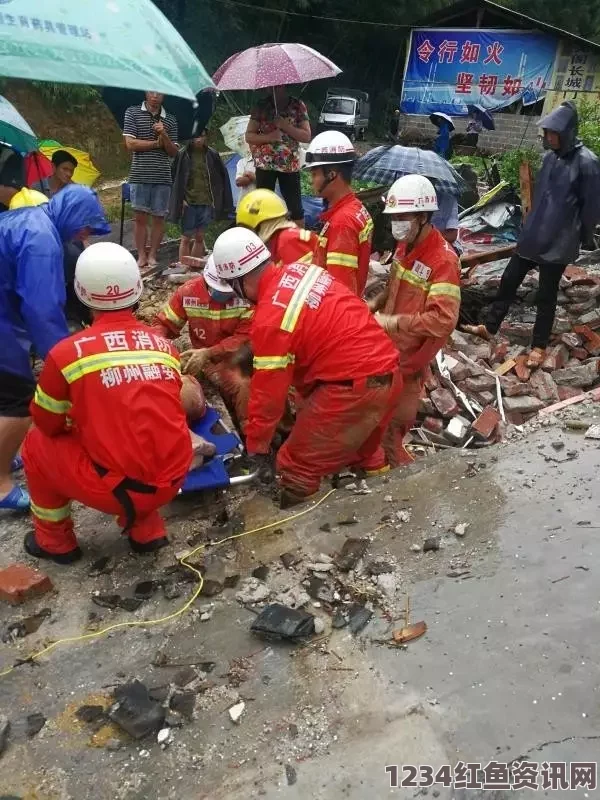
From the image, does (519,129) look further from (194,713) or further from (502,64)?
(194,713)

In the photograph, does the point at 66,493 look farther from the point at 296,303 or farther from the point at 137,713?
the point at 296,303

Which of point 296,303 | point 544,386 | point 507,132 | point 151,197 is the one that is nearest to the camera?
point 296,303

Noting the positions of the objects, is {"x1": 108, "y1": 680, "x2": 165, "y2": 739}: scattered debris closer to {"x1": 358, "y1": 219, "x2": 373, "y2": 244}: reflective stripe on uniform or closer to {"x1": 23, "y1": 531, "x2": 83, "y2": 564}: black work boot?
{"x1": 23, "y1": 531, "x2": 83, "y2": 564}: black work boot

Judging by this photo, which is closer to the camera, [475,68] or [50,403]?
[50,403]

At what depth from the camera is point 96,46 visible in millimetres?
2346

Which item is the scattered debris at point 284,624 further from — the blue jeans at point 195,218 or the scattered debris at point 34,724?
the blue jeans at point 195,218

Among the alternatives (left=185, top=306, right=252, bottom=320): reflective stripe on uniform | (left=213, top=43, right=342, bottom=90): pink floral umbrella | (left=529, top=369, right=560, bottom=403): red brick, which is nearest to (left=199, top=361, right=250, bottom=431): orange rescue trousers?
(left=185, top=306, right=252, bottom=320): reflective stripe on uniform

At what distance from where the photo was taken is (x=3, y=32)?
217 cm

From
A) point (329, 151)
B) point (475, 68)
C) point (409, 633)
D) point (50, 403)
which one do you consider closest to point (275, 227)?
point (329, 151)

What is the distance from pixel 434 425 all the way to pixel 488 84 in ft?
70.1

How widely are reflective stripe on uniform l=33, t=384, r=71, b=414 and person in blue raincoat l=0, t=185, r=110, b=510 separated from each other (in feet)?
2.06

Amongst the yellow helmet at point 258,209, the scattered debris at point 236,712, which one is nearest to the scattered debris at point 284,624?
the scattered debris at point 236,712

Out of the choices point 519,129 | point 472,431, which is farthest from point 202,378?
point 519,129

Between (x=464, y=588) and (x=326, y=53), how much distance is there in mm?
31100
